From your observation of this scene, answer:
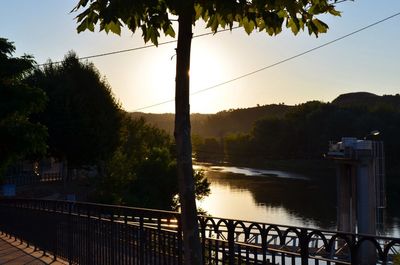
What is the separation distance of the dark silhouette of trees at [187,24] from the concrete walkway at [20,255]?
21.8 feet

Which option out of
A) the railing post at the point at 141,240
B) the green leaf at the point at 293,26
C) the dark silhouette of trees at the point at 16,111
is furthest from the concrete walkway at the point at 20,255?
the green leaf at the point at 293,26

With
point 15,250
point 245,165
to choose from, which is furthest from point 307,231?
point 245,165

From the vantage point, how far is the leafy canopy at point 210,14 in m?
3.29

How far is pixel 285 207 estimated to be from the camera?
177 ft

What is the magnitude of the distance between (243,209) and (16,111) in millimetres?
36887

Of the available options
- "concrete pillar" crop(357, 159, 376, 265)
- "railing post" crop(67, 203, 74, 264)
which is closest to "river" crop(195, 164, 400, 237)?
"concrete pillar" crop(357, 159, 376, 265)

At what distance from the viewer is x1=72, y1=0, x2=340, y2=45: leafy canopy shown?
10.8 feet

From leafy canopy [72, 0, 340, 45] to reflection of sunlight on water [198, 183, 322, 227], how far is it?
36.6 meters

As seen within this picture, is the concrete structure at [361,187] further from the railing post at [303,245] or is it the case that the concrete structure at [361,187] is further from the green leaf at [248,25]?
the green leaf at [248,25]

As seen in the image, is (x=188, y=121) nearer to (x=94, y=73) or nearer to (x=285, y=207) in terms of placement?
(x=94, y=73)

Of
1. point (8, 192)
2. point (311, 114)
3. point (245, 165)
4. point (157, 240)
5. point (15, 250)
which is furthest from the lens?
point (245, 165)

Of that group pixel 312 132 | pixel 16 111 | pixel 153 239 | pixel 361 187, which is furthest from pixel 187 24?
pixel 312 132

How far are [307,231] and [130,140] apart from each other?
6112cm

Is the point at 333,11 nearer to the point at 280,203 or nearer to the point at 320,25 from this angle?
the point at 320,25
